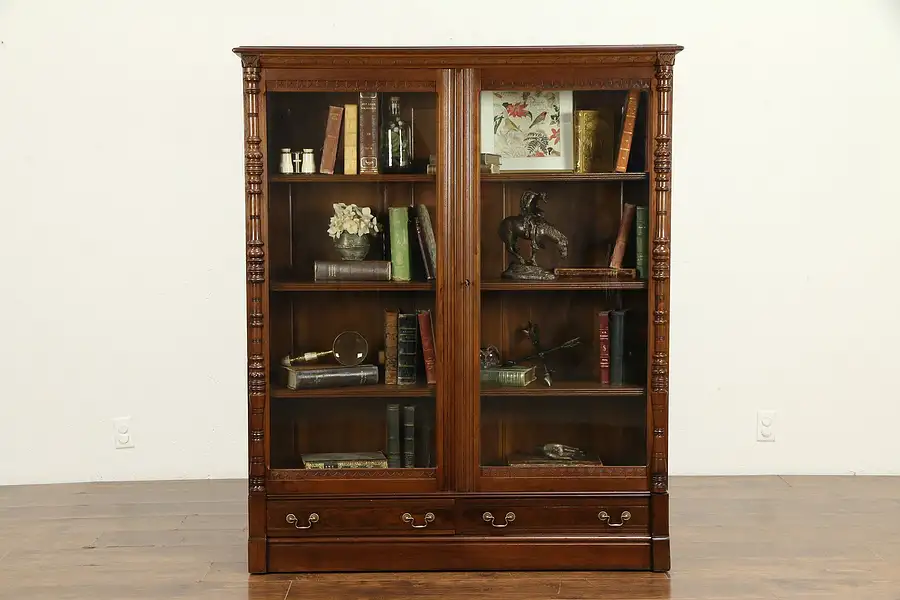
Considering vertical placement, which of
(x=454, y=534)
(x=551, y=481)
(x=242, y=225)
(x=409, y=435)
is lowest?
(x=454, y=534)

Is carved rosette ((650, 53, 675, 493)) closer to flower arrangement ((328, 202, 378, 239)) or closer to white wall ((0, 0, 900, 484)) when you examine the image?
flower arrangement ((328, 202, 378, 239))

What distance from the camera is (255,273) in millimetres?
2947

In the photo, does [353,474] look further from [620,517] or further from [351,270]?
[620,517]

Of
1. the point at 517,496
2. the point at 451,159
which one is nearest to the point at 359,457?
the point at 517,496

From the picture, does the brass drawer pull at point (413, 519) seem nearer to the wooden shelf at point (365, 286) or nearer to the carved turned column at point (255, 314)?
the carved turned column at point (255, 314)

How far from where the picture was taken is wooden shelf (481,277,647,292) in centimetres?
302

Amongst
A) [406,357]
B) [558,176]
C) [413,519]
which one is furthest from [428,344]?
[558,176]

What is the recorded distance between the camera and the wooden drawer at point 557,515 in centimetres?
304

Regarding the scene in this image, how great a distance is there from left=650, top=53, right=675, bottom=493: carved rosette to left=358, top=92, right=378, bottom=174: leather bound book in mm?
845

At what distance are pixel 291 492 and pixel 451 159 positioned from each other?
1142mm

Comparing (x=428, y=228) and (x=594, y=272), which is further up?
(x=428, y=228)

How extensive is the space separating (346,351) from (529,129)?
2.94 ft

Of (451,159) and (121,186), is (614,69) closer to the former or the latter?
(451,159)

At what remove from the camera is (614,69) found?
9.60 ft
